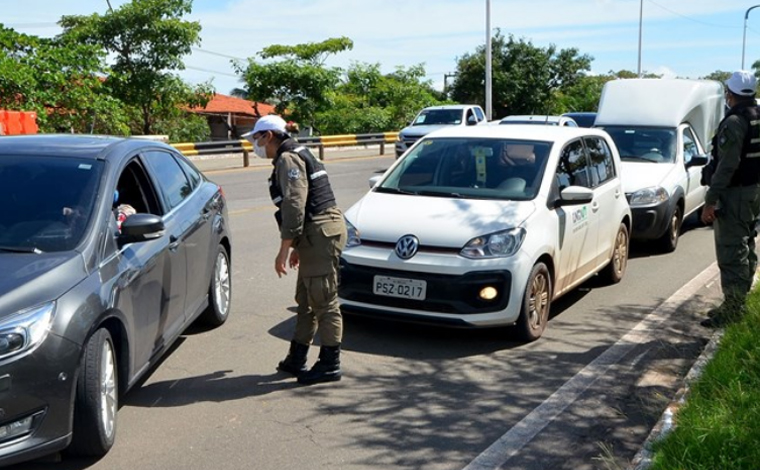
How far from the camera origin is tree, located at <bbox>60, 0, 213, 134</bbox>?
1187 inches

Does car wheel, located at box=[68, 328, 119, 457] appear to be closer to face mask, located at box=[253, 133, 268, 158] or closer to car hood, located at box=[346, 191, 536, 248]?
face mask, located at box=[253, 133, 268, 158]

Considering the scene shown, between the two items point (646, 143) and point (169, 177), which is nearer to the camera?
point (169, 177)

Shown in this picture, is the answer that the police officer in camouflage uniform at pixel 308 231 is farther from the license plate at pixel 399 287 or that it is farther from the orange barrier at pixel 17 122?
the orange barrier at pixel 17 122

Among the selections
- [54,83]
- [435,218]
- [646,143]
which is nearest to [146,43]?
[54,83]

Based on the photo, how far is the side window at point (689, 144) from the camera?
39.6ft

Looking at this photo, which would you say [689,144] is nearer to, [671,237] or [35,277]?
[671,237]

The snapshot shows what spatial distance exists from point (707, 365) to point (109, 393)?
3656mm

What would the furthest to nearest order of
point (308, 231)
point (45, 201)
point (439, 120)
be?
point (439, 120) → point (308, 231) → point (45, 201)

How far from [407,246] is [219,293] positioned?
1684 mm

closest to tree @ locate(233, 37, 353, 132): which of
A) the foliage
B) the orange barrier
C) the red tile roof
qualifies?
the foliage

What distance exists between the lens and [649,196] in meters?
10.5

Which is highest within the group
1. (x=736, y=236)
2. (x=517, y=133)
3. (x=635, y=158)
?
(x=517, y=133)

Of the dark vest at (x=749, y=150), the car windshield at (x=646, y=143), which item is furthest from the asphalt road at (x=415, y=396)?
the car windshield at (x=646, y=143)

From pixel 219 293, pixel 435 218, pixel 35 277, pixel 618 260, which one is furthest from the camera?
pixel 618 260
